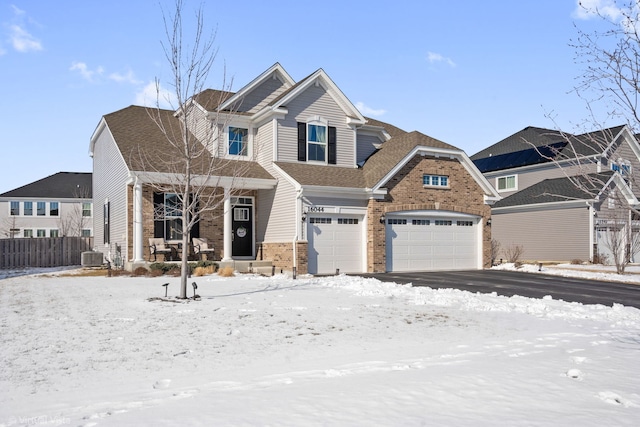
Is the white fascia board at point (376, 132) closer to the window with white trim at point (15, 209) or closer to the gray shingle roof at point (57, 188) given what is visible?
the gray shingle roof at point (57, 188)

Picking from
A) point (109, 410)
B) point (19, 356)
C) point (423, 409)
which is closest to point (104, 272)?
point (19, 356)

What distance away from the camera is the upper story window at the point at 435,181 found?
2372 centimetres

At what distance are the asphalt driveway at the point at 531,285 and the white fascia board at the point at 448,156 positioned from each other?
13.2 ft

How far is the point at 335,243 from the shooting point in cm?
2186

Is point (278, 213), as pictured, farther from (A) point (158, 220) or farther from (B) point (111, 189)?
(B) point (111, 189)

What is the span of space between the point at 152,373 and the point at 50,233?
156 ft

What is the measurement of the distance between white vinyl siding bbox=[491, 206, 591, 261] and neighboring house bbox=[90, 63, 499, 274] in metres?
6.84

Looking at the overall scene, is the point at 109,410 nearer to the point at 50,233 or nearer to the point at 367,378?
the point at 367,378

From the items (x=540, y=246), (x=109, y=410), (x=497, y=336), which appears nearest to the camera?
(x=109, y=410)

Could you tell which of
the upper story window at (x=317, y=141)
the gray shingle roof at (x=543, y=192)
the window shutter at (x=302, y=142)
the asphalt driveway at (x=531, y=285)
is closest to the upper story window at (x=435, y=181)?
the asphalt driveway at (x=531, y=285)

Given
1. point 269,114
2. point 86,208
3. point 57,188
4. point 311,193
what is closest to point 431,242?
point 311,193

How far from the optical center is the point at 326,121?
2384 cm

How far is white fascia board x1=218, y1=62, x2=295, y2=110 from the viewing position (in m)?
23.4

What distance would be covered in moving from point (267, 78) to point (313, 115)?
3022 millimetres
